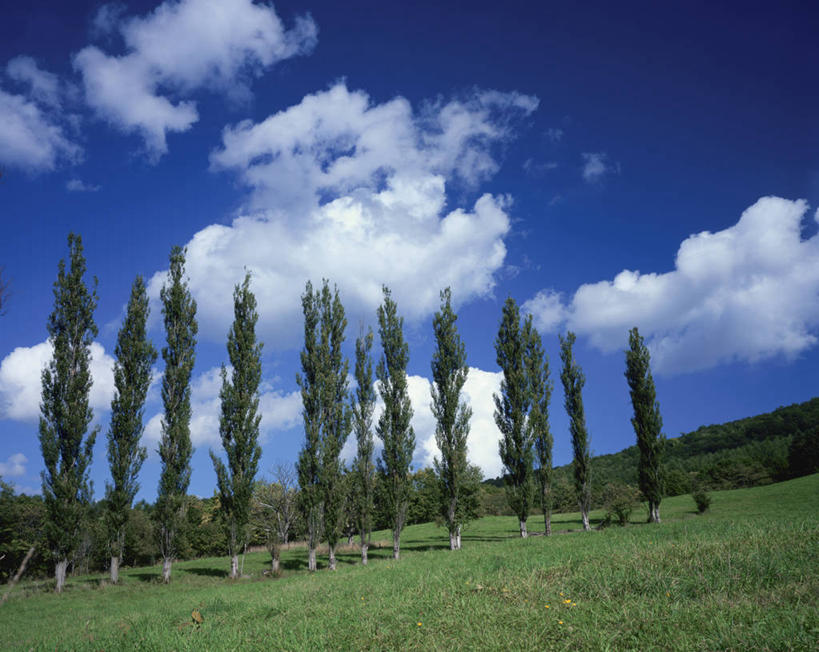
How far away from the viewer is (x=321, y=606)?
29.9 feet

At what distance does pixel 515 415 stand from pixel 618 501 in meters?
14.7

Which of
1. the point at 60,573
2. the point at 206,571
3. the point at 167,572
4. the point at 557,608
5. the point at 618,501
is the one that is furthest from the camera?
the point at 618,501

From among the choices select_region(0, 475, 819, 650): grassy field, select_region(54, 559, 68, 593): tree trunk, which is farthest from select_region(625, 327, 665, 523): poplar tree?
select_region(54, 559, 68, 593): tree trunk

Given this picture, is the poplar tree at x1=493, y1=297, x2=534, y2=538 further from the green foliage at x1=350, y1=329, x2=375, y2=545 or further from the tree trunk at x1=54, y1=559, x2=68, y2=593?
the tree trunk at x1=54, y1=559, x2=68, y2=593

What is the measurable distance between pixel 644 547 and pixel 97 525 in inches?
2100

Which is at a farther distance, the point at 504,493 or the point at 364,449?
the point at 504,493

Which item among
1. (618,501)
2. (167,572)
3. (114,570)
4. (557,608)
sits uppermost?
(557,608)

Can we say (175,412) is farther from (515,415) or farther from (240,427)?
(515,415)

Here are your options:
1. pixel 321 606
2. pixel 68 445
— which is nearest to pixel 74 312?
pixel 68 445

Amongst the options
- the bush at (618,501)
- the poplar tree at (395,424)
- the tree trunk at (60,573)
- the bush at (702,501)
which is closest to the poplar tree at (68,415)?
the tree trunk at (60,573)

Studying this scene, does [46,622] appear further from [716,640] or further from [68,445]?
[716,640]

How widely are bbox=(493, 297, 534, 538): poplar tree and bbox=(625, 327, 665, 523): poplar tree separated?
9.47 m

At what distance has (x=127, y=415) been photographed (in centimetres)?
3044

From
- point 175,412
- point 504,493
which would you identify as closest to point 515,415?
point 175,412
